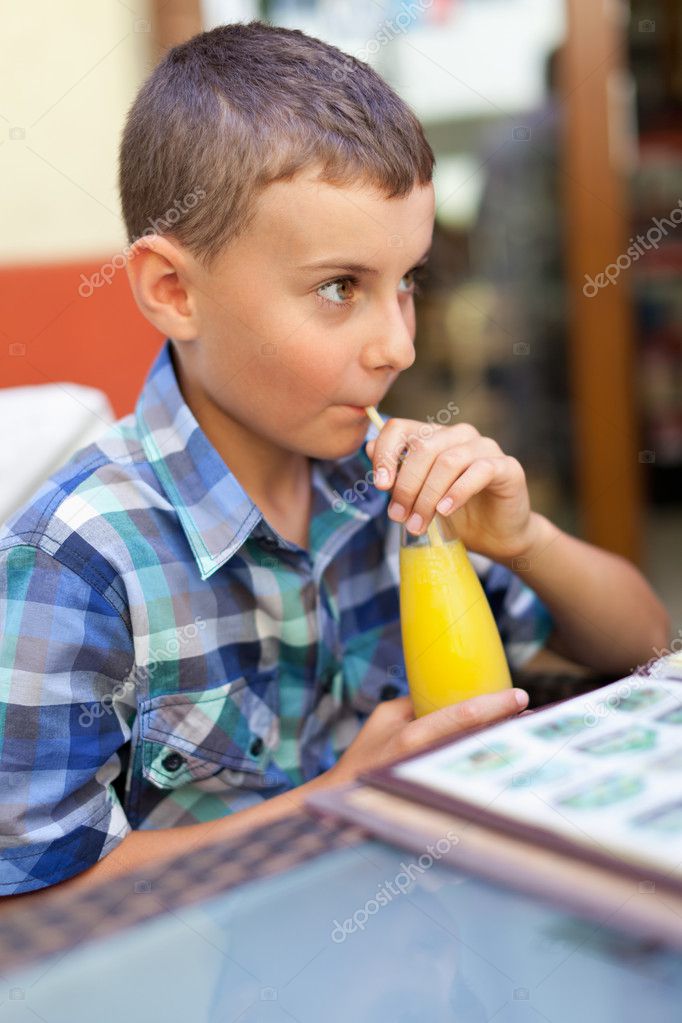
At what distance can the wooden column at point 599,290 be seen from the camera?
2744 millimetres

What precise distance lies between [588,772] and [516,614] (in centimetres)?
61

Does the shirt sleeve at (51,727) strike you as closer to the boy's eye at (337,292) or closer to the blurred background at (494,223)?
the boy's eye at (337,292)

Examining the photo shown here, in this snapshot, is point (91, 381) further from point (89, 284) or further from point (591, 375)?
point (591, 375)

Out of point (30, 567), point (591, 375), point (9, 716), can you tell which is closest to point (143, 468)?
point (30, 567)

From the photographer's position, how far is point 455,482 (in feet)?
2.96

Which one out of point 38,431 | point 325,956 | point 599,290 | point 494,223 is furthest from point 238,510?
point 494,223

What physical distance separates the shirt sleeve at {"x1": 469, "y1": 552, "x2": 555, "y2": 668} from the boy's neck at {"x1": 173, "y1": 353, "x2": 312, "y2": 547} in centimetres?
22

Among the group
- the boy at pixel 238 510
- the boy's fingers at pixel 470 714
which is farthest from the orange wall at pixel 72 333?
the boy's fingers at pixel 470 714

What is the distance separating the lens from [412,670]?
2.96 ft

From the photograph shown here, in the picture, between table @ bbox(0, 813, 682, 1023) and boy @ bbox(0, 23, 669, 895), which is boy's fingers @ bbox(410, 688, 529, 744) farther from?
table @ bbox(0, 813, 682, 1023)

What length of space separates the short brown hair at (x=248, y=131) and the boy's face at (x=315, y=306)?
21 millimetres

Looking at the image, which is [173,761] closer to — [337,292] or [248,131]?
[337,292]

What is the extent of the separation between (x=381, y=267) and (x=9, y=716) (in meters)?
0.48

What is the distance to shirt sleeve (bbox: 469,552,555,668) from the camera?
115cm
